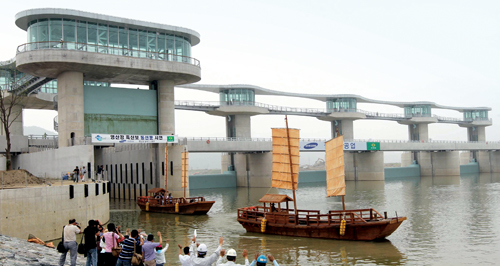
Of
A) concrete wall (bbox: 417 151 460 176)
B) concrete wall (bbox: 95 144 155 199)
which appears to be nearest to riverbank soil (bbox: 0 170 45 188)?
concrete wall (bbox: 95 144 155 199)

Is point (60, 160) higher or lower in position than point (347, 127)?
lower

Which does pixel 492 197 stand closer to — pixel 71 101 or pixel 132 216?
pixel 132 216

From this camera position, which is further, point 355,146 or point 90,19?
point 355,146

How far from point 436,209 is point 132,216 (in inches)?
1011

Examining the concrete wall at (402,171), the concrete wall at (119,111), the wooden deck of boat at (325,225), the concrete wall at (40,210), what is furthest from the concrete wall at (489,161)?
the concrete wall at (40,210)

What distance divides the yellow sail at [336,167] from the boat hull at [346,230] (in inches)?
83.5

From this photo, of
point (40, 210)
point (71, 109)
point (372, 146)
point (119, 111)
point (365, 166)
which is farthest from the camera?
point (365, 166)

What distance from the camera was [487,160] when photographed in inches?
4454

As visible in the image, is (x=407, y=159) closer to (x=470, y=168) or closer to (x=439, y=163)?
(x=439, y=163)

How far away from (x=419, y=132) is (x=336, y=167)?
87.9 m

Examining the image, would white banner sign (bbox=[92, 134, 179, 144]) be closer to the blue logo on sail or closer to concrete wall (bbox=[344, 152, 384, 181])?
the blue logo on sail

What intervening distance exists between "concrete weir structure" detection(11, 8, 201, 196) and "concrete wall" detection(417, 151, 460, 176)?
2691 inches

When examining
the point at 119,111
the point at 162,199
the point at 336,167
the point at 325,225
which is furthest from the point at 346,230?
the point at 119,111

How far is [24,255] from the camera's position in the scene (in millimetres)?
15555
